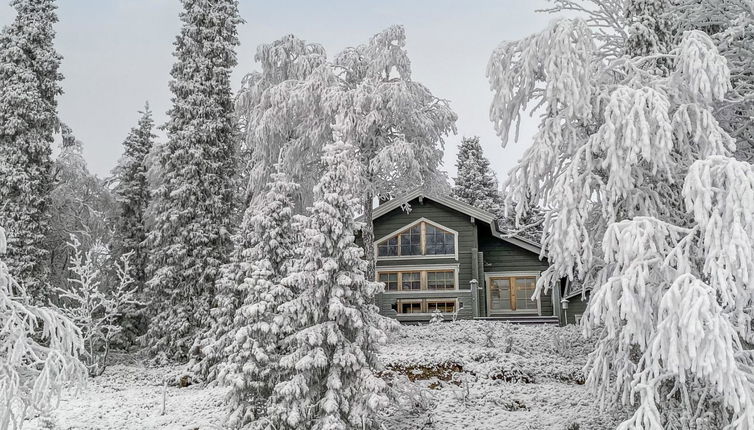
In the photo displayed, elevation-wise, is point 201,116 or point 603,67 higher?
point 201,116

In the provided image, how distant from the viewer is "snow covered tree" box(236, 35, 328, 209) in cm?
1828

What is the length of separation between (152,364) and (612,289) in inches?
608

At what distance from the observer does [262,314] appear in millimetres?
10602

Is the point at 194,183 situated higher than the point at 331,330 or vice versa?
the point at 194,183

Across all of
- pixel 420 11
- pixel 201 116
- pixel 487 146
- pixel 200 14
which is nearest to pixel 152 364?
pixel 201 116

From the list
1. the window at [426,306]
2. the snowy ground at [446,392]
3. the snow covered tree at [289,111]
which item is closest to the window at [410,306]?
the window at [426,306]

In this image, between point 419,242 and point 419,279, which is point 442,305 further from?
point 419,242

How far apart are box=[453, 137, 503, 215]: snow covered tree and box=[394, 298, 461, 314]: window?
15742mm

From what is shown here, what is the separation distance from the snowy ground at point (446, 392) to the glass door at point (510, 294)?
6.58 meters

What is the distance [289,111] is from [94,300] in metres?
12.1

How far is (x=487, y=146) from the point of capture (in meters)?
43.6

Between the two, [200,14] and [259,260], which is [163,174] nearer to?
[200,14]

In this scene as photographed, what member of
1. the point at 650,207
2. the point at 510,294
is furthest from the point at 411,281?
the point at 650,207

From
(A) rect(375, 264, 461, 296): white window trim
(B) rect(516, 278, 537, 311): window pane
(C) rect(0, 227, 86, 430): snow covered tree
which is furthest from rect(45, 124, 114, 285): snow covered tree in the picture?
(B) rect(516, 278, 537, 311): window pane
